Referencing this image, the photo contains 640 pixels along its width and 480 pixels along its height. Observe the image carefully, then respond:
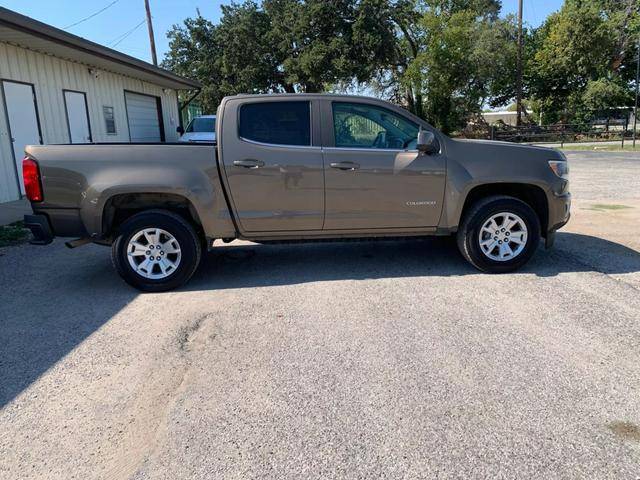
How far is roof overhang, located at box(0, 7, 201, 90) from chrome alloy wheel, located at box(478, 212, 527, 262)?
27.8 feet

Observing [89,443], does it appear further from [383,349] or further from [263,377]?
[383,349]

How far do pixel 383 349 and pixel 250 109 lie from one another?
9.37 ft

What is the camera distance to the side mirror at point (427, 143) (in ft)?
16.1

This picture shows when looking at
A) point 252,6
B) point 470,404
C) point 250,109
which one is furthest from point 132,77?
point 252,6

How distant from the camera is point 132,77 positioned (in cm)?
1622

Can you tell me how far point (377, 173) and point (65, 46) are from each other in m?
9.04

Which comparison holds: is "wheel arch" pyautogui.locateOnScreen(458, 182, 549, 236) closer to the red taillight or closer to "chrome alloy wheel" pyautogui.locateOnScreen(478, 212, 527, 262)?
"chrome alloy wheel" pyautogui.locateOnScreen(478, 212, 527, 262)

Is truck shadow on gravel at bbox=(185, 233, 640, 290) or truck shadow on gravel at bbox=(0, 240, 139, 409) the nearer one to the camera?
truck shadow on gravel at bbox=(0, 240, 139, 409)

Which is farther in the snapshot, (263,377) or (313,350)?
→ (313,350)

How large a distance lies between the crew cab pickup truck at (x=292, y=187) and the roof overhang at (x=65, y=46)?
5635mm

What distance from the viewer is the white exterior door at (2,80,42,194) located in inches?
401

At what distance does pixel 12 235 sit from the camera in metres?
7.48

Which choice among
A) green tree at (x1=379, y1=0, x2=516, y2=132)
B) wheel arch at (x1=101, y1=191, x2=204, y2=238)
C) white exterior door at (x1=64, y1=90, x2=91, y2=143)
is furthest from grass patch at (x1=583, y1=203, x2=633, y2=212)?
green tree at (x1=379, y1=0, x2=516, y2=132)

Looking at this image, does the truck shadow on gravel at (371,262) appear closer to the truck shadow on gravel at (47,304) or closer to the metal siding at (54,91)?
the truck shadow on gravel at (47,304)
